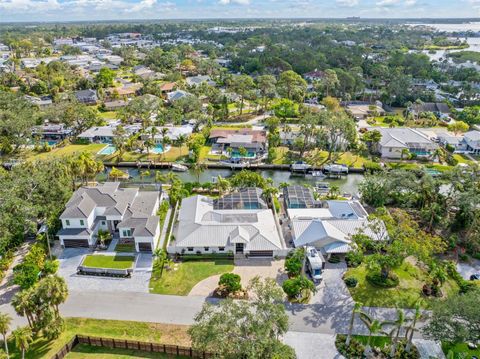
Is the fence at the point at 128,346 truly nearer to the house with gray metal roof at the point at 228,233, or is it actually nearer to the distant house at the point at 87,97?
the house with gray metal roof at the point at 228,233

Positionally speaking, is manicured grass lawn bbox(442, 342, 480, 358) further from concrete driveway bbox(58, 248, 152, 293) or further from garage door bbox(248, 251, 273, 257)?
concrete driveway bbox(58, 248, 152, 293)

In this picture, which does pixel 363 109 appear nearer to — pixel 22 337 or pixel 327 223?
pixel 327 223

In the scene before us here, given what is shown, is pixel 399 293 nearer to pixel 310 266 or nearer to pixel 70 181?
pixel 310 266

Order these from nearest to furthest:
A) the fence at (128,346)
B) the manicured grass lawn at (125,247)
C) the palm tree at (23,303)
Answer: the palm tree at (23,303) → the fence at (128,346) → the manicured grass lawn at (125,247)

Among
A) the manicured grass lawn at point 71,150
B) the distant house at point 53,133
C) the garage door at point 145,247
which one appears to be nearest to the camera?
the garage door at point 145,247

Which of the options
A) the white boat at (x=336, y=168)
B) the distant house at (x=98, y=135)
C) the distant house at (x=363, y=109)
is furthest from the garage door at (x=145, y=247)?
the distant house at (x=363, y=109)

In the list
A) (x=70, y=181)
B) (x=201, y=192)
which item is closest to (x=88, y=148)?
(x=70, y=181)
